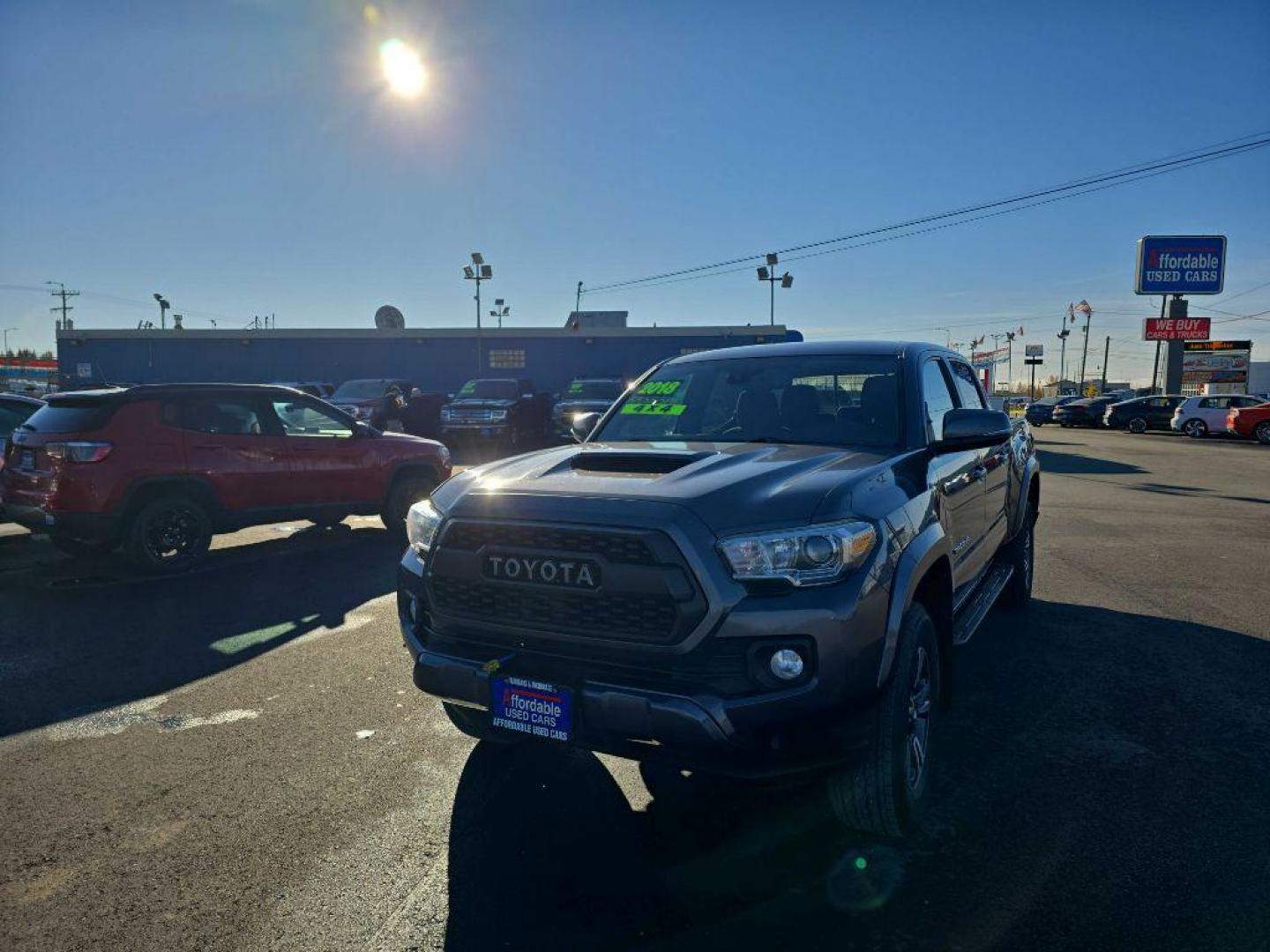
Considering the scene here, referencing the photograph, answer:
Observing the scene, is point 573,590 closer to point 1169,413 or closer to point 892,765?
point 892,765

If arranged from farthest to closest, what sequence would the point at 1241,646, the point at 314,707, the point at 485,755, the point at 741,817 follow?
the point at 1241,646 < the point at 314,707 < the point at 485,755 < the point at 741,817

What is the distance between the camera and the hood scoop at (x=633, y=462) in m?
2.98

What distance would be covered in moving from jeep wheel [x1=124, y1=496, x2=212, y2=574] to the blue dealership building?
26077 millimetres

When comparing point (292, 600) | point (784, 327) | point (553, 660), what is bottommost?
point (292, 600)

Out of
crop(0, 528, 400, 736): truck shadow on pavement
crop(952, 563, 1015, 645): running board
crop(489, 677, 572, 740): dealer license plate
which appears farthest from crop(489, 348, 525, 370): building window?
crop(489, 677, 572, 740): dealer license plate

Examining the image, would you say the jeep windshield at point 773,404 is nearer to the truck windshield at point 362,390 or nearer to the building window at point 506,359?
the truck windshield at point 362,390

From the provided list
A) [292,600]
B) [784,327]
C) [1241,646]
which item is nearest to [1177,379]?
[784,327]

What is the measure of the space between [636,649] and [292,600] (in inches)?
186

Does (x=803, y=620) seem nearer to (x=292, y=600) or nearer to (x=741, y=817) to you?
(x=741, y=817)

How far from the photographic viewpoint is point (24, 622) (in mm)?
5707

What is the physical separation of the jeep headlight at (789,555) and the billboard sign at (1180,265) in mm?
45392

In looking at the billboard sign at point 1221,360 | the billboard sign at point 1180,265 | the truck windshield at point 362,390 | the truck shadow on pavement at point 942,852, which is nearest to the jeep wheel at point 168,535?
the truck shadow on pavement at point 942,852

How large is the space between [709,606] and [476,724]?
3.83 ft

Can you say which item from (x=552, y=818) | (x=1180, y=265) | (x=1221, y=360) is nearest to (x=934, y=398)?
(x=552, y=818)
